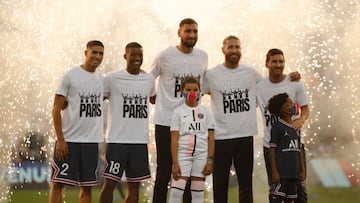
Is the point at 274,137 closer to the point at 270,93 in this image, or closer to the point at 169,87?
the point at 270,93

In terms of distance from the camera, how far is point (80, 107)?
586 centimetres

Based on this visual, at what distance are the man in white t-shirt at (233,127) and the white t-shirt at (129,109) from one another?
2.13 feet

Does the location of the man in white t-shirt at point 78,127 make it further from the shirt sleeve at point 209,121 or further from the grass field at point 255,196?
the grass field at point 255,196

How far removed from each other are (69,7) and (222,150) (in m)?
5.37

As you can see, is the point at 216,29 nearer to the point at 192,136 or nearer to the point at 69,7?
the point at 69,7

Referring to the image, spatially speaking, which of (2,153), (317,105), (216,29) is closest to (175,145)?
(216,29)

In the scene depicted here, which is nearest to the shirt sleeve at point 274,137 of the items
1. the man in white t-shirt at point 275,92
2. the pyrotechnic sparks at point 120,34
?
the man in white t-shirt at point 275,92

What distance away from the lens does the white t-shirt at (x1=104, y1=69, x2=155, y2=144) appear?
5934mm

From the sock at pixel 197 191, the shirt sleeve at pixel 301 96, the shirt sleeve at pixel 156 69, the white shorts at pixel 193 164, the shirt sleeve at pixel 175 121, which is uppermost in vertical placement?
the shirt sleeve at pixel 156 69

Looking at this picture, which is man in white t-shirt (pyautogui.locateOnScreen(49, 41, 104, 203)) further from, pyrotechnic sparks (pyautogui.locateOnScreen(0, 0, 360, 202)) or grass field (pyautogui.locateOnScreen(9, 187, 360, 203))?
grass field (pyautogui.locateOnScreen(9, 187, 360, 203))

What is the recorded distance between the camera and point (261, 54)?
10.8 m

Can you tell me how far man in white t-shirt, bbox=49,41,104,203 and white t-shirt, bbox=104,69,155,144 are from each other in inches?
4.9

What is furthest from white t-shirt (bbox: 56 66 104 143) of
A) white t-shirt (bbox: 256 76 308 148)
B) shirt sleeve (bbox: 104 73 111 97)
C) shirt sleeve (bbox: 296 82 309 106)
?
shirt sleeve (bbox: 296 82 309 106)

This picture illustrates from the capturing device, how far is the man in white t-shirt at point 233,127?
6.05 metres
